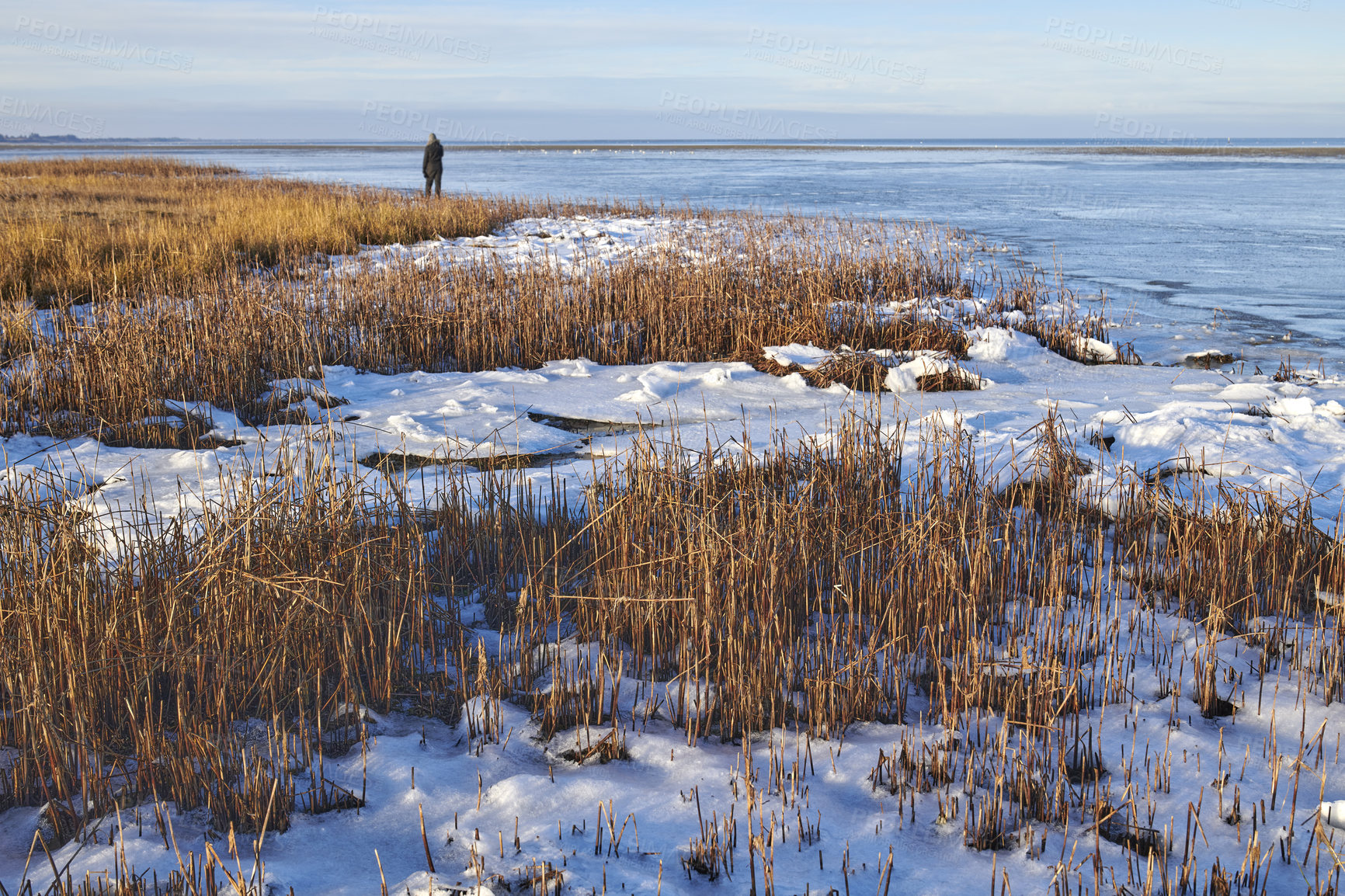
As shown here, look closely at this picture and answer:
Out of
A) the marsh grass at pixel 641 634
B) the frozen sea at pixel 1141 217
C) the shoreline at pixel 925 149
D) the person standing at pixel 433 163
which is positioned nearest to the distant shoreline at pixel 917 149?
the shoreline at pixel 925 149

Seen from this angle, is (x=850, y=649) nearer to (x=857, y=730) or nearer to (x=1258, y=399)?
(x=857, y=730)

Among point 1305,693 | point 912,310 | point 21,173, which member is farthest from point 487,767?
point 21,173

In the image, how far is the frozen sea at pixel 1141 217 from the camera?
10.2 m

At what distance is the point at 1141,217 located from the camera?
20531 mm

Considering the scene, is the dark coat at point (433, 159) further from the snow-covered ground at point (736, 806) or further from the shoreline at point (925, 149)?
the shoreline at point (925, 149)

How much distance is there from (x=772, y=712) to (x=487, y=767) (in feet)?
2.90

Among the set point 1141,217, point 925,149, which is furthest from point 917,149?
point 1141,217

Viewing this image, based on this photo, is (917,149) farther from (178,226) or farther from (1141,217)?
(178,226)

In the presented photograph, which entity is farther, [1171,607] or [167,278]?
[167,278]

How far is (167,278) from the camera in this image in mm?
10555

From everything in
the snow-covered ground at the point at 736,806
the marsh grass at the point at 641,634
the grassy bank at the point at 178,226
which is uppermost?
the grassy bank at the point at 178,226

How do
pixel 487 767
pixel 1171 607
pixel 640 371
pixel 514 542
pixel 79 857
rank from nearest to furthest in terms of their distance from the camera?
1. pixel 79 857
2. pixel 487 767
3. pixel 1171 607
4. pixel 514 542
5. pixel 640 371

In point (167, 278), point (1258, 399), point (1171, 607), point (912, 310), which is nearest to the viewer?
point (1171, 607)

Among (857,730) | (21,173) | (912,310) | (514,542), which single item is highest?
(21,173)
